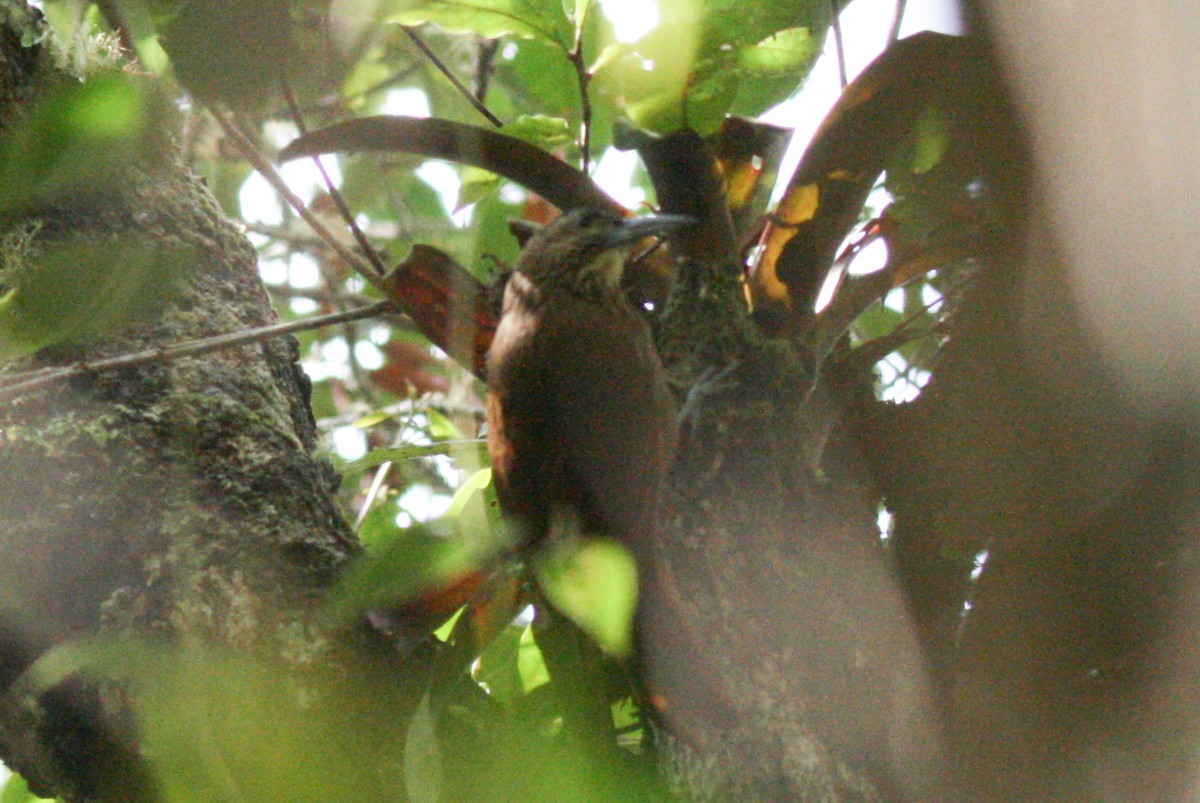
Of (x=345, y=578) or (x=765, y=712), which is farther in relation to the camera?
(x=345, y=578)

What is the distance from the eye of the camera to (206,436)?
1.56 m

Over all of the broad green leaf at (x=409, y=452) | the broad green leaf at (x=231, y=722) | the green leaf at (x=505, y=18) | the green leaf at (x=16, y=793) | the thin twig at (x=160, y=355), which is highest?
the green leaf at (x=505, y=18)

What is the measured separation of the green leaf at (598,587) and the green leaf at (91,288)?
1.83 ft

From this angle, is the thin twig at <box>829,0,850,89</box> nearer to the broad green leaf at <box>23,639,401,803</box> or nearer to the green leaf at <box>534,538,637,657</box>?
the green leaf at <box>534,538,637,657</box>

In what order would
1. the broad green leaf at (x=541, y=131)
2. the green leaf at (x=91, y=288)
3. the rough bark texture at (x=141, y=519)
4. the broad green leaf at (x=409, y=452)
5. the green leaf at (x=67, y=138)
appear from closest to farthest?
the green leaf at (x=67, y=138), the green leaf at (x=91, y=288), the rough bark texture at (x=141, y=519), the broad green leaf at (x=541, y=131), the broad green leaf at (x=409, y=452)

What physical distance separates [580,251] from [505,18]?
0.36 metres

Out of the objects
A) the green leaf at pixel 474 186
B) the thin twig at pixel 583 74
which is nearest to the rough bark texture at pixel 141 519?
the green leaf at pixel 474 186

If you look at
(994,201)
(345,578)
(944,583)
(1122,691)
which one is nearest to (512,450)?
(345,578)

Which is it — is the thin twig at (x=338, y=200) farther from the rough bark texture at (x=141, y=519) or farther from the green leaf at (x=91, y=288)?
the green leaf at (x=91, y=288)

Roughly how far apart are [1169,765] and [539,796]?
0.70 m

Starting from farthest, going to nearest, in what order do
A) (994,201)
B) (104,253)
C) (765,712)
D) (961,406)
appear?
(961,406) → (994,201) → (765,712) → (104,253)

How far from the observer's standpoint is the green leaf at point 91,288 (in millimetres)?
867

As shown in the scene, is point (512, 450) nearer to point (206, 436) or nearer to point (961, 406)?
point (206, 436)

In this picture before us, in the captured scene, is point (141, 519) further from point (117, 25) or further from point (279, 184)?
point (117, 25)
